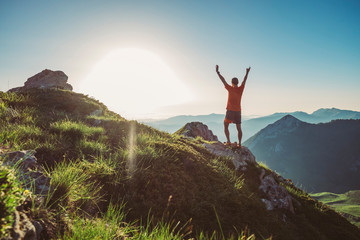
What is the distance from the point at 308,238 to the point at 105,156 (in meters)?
6.36

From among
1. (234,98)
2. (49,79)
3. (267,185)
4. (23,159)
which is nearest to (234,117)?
(234,98)

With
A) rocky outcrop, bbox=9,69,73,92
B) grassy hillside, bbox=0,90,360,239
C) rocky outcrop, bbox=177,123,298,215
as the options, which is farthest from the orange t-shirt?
rocky outcrop, bbox=9,69,73,92

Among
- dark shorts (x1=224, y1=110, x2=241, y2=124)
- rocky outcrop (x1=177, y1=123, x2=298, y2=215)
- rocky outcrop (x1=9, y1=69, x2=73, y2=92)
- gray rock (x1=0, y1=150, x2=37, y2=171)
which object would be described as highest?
rocky outcrop (x1=9, y1=69, x2=73, y2=92)

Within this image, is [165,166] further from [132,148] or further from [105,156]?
[105,156]

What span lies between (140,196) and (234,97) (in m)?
8.31

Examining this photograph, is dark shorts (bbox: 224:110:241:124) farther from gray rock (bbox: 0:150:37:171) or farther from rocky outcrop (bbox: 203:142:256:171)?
gray rock (bbox: 0:150:37:171)

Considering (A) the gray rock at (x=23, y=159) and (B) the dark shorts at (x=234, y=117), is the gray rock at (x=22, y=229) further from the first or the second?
(B) the dark shorts at (x=234, y=117)

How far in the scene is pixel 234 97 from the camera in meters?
10.8

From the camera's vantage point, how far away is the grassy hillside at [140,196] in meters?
2.76

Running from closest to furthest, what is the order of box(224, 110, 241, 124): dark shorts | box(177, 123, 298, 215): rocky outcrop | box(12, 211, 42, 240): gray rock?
box(12, 211, 42, 240): gray rock
box(177, 123, 298, 215): rocky outcrop
box(224, 110, 241, 124): dark shorts

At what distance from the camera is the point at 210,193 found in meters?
4.89

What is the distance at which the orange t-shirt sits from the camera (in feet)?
34.9

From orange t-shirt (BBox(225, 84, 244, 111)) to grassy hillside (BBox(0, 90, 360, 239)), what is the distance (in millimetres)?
4933

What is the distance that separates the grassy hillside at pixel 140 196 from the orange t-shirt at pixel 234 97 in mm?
4933
